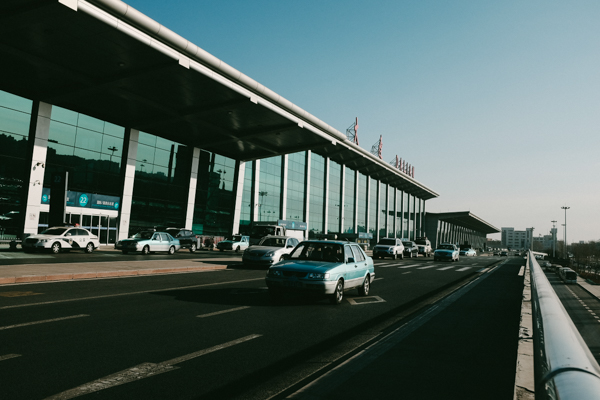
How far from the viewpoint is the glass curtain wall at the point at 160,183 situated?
40.0 m

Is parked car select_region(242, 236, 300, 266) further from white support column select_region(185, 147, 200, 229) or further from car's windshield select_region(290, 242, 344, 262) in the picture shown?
white support column select_region(185, 147, 200, 229)

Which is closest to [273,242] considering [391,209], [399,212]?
[391,209]

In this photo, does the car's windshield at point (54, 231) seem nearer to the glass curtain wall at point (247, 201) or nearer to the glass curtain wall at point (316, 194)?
the glass curtain wall at point (247, 201)

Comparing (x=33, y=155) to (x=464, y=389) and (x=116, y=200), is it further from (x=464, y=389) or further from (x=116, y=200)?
(x=464, y=389)

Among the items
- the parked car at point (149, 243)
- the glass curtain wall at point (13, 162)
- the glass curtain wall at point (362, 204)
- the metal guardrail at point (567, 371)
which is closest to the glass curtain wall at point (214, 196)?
the parked car at point (149, 243)

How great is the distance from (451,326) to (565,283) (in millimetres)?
74730

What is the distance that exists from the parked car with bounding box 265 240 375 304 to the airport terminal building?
16.7m

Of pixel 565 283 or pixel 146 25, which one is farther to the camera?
pixel 565 283

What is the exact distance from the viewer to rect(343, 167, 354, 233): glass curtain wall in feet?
233

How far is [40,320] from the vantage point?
7770mm

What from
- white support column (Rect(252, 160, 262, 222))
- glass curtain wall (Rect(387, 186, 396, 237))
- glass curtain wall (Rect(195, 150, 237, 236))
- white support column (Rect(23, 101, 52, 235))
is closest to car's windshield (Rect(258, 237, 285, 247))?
white support column (Rect(23, 101, 52, 235))

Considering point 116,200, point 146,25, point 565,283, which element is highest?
point 146,25

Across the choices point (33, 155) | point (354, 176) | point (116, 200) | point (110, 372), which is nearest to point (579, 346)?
point (110, 372)

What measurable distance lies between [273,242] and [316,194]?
40954mm
